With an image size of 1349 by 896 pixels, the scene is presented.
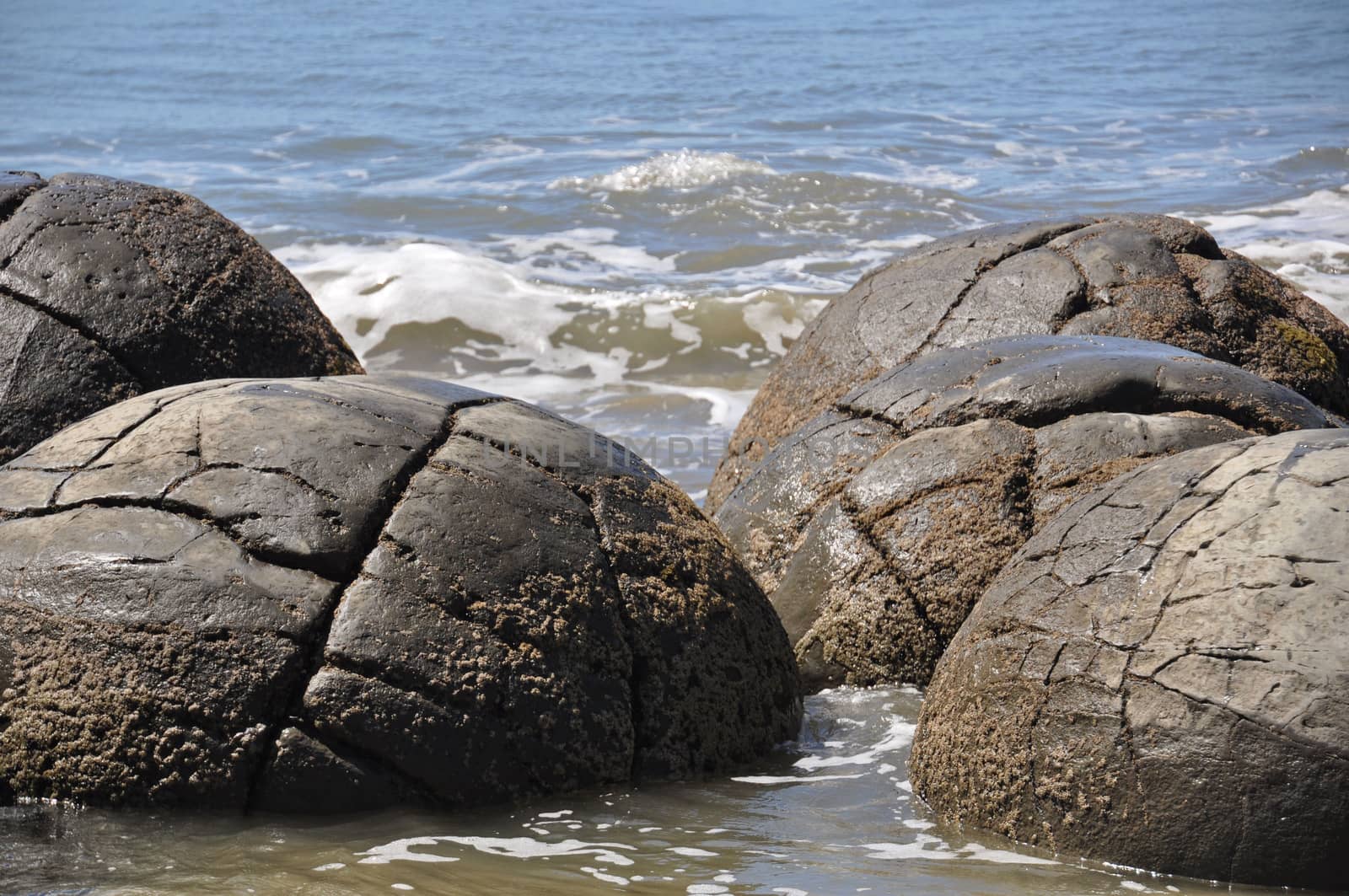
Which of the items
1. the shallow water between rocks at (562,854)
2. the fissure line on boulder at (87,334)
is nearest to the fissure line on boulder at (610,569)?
the shallow water between rocks at (562,854)

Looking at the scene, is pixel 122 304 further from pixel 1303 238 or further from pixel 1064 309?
pixel 1303 238

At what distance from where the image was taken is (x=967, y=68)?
1113 inches

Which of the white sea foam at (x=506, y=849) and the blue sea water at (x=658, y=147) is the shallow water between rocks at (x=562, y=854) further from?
the blue sea water at (x=658, y=147)

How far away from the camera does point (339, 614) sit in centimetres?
305

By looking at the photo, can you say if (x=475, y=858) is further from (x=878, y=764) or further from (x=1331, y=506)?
(x=1331, y=506)

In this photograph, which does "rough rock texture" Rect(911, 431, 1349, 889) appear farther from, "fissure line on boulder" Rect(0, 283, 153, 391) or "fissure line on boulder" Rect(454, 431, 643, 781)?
"fissure line on boulder" Rect(0, 283, 153, 391)

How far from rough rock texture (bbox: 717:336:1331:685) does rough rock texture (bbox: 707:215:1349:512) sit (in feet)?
2.37

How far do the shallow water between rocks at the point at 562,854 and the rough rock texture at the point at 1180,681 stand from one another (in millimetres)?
106

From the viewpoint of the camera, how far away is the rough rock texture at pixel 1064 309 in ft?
17.8

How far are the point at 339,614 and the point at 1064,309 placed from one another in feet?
11.1

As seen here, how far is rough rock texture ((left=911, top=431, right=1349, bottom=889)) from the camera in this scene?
2.74 meters

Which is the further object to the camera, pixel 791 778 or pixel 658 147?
pixel 658 147

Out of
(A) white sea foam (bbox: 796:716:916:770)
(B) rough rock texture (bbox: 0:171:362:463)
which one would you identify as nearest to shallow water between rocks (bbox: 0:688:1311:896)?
(A) white sea foam (bbox: 796:716:916:770)

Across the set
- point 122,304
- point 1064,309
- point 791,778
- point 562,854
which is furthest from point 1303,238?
point 562,854
